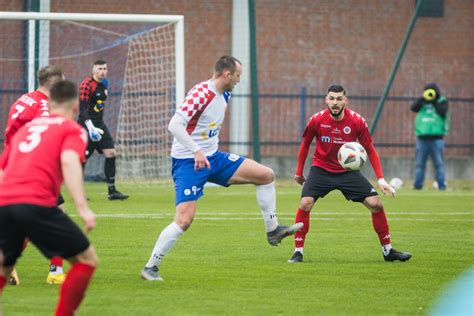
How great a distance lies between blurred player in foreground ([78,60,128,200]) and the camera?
17.5 m

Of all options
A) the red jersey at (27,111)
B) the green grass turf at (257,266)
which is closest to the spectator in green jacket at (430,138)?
the green grass turf at (257,266)

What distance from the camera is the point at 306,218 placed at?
11.4m

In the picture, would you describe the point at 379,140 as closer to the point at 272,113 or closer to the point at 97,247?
the point at 272,113

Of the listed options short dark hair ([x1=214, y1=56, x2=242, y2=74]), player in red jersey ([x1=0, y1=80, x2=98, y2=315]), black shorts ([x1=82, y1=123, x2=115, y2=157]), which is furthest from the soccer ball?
black shorts ([x1=82, y1=123, x2=115, y2=157])

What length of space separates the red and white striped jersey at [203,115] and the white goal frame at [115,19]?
27.6ft

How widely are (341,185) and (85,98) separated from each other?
7241 millimetres

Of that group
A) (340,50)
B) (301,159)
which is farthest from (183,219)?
(340,50)

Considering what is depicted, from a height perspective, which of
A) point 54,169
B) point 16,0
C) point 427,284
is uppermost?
point 16,0

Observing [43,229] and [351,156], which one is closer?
[43,229]

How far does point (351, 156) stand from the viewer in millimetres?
11250

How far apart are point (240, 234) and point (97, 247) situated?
2258 millimetres

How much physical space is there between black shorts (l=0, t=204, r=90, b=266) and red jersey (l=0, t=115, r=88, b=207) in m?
0.05

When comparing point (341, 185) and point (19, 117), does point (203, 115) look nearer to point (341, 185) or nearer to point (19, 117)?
point (19, 117)

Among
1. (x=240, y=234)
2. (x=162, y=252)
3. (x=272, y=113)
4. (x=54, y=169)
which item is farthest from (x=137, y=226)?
(x=272, y=113)
